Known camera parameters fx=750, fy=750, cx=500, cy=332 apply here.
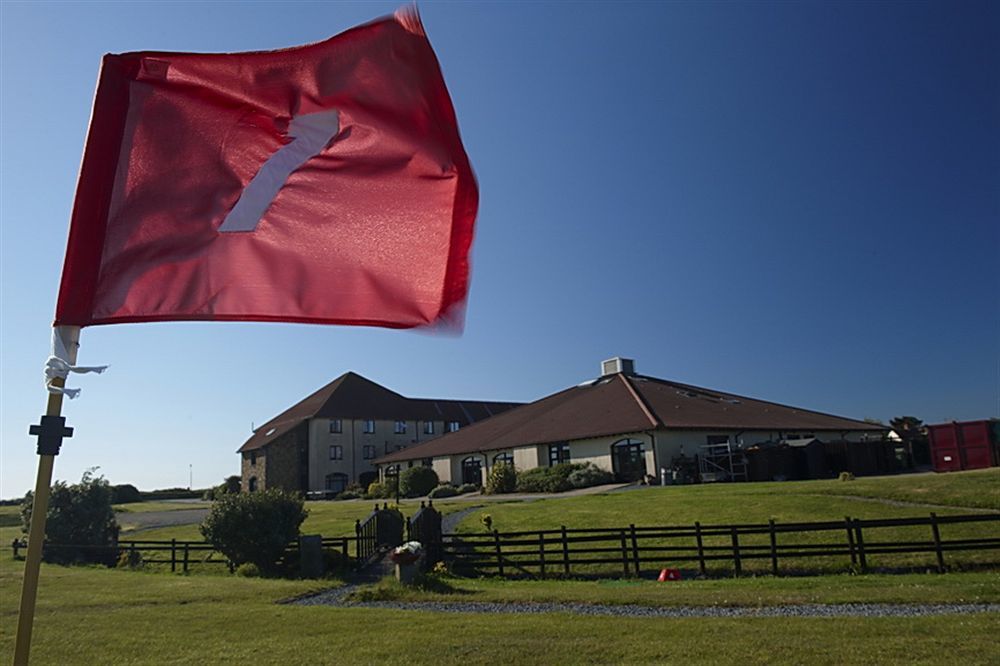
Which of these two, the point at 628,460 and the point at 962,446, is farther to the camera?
the point at 628,460

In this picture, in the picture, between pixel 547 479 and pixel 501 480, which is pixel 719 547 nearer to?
pixel 547 479

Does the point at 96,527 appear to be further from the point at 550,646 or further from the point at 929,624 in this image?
the point at 929,624

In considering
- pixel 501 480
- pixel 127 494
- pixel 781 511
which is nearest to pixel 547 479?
pixel 501 480

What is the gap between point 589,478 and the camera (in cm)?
3869

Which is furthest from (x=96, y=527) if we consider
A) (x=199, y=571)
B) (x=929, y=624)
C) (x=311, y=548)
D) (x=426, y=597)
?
(x=929, y=624)

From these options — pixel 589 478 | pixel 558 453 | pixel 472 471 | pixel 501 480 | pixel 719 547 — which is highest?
pixel 558 453

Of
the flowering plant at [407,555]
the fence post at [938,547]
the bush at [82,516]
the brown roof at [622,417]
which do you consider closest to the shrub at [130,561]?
the bush at [82,516]

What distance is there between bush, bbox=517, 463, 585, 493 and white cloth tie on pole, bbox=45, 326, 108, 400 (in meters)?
35.9

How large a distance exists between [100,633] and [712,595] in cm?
1064

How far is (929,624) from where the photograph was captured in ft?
34.4

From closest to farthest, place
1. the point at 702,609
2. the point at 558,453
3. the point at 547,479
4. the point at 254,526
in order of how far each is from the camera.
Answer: the point at 702,609 → the point at 254,526 → the point at 547,479 → the point at 558,453

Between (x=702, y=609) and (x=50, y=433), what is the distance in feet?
37.9

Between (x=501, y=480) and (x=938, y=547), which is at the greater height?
(x=501, y=480)

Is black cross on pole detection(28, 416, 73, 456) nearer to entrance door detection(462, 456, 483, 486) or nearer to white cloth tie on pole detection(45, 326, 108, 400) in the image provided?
white cloth tie on pole detection(45, 326, 108, 400)
